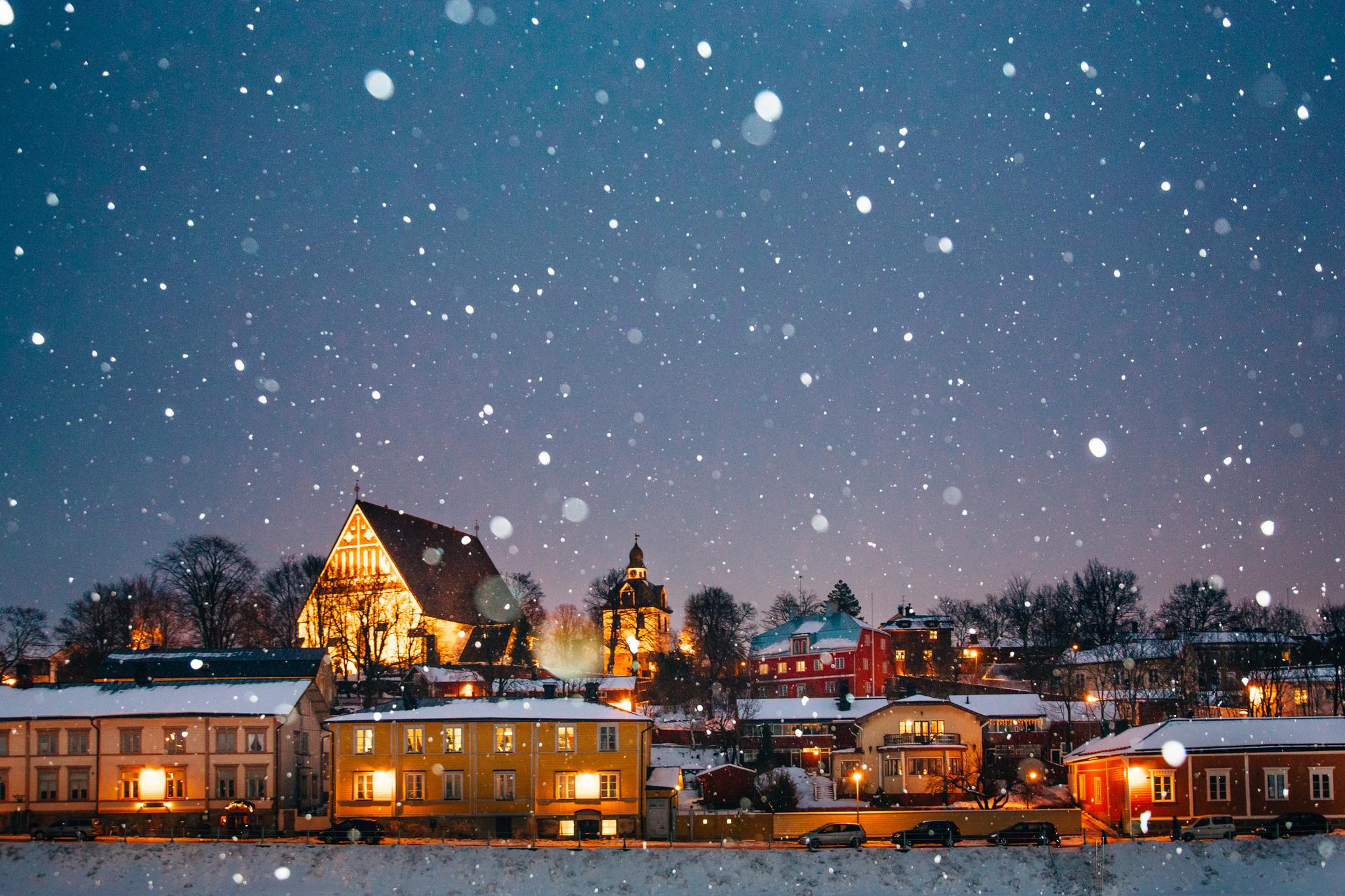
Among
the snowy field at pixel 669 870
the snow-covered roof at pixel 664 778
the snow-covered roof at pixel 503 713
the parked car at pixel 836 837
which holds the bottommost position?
the snowy field at pixel 669 870

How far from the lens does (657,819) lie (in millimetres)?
51344

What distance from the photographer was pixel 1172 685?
269ft

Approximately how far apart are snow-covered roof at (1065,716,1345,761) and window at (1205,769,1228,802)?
895mm

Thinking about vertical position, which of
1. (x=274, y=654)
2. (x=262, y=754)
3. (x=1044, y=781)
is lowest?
(x=1044, y=781)

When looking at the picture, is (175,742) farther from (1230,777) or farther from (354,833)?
(1230,777)

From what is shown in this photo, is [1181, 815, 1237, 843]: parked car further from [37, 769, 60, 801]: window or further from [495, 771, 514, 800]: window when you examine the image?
[37, 769, 60, 801]: window

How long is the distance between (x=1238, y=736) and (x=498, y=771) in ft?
101

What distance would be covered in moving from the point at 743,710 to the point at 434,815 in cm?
3008

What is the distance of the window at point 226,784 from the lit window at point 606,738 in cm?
1602

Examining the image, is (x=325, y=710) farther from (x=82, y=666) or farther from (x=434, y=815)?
(x=82, y=666)

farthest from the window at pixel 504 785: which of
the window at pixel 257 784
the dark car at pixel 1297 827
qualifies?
the dark car at pixel 1297 827

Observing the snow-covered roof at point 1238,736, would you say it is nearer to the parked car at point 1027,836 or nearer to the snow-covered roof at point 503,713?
the parked car at point 1027,836

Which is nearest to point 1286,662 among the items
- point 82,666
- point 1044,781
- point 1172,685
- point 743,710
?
point 1172,685

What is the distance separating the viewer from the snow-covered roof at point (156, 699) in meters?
53.7
